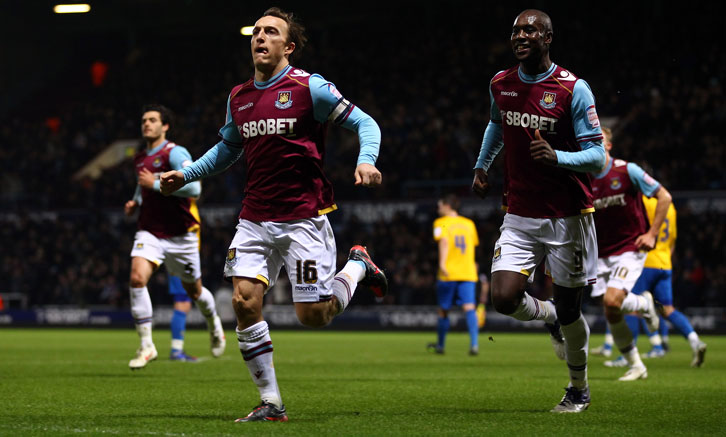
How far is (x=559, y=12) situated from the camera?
105 feet

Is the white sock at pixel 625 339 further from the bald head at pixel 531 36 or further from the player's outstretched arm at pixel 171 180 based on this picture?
the player's outstretched arm at pixel 171 180

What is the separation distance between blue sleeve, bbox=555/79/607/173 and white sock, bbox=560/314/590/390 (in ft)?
3.75

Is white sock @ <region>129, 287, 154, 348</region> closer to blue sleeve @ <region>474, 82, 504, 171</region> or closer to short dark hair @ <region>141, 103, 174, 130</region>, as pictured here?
short dark hair @ <region>141, 103, 174, 130</region>

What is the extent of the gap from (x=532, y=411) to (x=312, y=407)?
156 cm

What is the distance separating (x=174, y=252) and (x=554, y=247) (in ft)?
17.9

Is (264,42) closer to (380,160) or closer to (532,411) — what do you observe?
(532,411)

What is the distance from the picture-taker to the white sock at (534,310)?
22.2 feet

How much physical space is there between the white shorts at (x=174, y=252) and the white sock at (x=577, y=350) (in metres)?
5.20

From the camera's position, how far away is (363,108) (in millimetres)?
30484

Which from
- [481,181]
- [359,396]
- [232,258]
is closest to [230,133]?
[232,258]

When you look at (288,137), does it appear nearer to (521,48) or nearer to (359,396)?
(521,48)

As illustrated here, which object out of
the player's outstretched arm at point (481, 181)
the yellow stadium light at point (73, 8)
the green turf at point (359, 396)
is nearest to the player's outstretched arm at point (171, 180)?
the green turf at point (359, 396)

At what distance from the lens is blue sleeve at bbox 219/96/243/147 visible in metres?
6.43

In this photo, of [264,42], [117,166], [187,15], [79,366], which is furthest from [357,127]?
[187,15]
